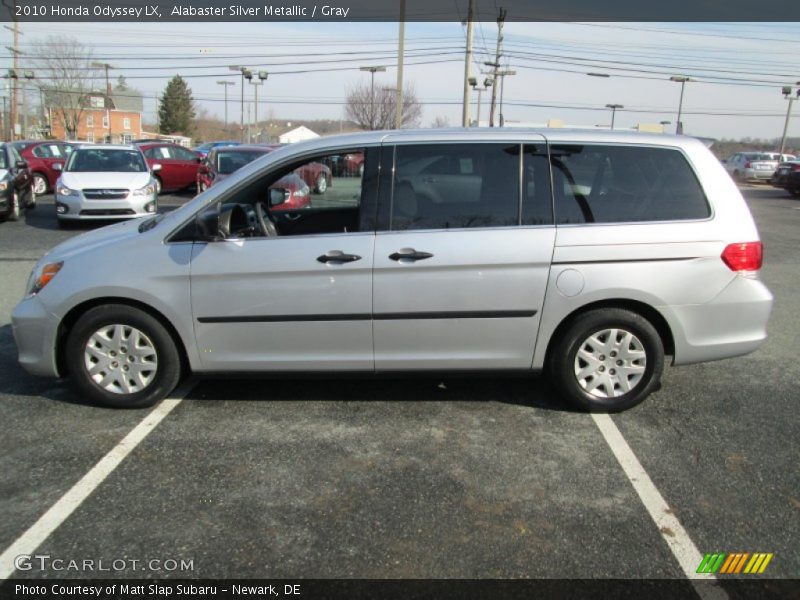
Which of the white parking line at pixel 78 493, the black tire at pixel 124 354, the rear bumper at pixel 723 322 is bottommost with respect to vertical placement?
the white parking line at pixel 78 493

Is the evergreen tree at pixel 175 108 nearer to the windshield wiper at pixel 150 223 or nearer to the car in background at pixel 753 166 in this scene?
the car in background at pixel 753 166

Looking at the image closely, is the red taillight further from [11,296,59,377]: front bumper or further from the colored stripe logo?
[11,296,59,377]: front bumper

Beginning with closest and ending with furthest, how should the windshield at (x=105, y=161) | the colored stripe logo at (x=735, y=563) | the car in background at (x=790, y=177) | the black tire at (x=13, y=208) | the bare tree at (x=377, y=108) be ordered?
the colored stripe logo at (x=735, y=563), the black tire at (x=13, y=208), the windshield at (x=105, y=161), the car in background at (x=790, y=177), the bare tree at (x=377, y=108)

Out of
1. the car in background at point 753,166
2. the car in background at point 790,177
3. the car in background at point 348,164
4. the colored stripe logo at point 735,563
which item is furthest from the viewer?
the car in background at point 753,166

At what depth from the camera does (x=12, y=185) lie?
12.4m

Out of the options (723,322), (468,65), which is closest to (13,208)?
(723,322)

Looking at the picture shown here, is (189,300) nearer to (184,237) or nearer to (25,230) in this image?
(184,237)

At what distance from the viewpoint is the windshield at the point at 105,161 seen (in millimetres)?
12617

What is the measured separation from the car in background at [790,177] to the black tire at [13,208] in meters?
A: 24.5

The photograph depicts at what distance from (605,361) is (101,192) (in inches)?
424

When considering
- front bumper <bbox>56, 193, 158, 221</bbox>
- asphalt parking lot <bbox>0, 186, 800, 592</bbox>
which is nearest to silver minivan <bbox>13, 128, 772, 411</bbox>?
asphalt parking lot <bbox>0, 186, 800, 592</bbox>

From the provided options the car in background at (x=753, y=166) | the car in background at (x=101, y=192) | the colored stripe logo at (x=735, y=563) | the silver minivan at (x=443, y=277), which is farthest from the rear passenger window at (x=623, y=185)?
the car in background at (x=753, y=166)

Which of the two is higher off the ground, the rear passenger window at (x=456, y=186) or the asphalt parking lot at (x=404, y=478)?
the rear passenger window at (x=456, y=186)
